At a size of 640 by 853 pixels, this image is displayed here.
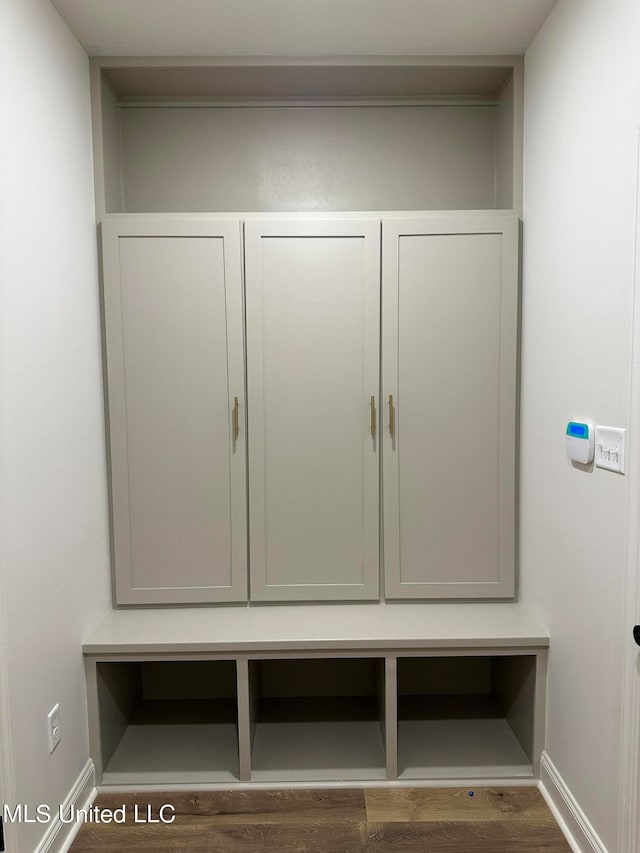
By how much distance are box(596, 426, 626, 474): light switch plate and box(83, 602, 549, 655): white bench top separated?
762mm

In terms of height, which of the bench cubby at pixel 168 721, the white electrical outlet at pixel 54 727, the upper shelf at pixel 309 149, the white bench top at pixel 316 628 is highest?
the upper shelf at pixel 309 149

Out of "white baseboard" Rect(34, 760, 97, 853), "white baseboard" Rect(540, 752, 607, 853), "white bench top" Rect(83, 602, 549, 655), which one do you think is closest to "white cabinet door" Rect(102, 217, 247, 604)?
"white bench top" Rect(83, 602, 549, 655)

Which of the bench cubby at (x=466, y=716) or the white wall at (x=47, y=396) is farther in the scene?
the bench cubby at (x=466, y=716)

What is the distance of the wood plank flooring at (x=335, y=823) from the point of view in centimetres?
183

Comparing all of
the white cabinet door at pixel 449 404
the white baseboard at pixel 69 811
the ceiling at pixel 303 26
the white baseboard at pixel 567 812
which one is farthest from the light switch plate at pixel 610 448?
the white baseboard at pixel 69 811

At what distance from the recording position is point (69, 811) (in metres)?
1.89

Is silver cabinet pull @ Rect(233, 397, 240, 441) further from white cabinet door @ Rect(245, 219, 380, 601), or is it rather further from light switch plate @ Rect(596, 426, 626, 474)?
light switch plate @ Rect(596, 426, 626, 474)

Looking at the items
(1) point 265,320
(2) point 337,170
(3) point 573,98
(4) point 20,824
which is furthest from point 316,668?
(3) point 573,98

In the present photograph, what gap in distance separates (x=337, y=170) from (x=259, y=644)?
195 centimetres

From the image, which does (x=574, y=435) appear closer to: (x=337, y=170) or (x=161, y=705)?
(x=337, y=170)

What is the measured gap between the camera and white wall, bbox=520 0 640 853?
1.55 metres

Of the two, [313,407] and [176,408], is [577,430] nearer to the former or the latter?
[313,407]

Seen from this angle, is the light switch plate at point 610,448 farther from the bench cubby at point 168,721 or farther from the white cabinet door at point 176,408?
the bench cubby at point 168,721

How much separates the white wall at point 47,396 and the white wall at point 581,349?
1.63 meters
